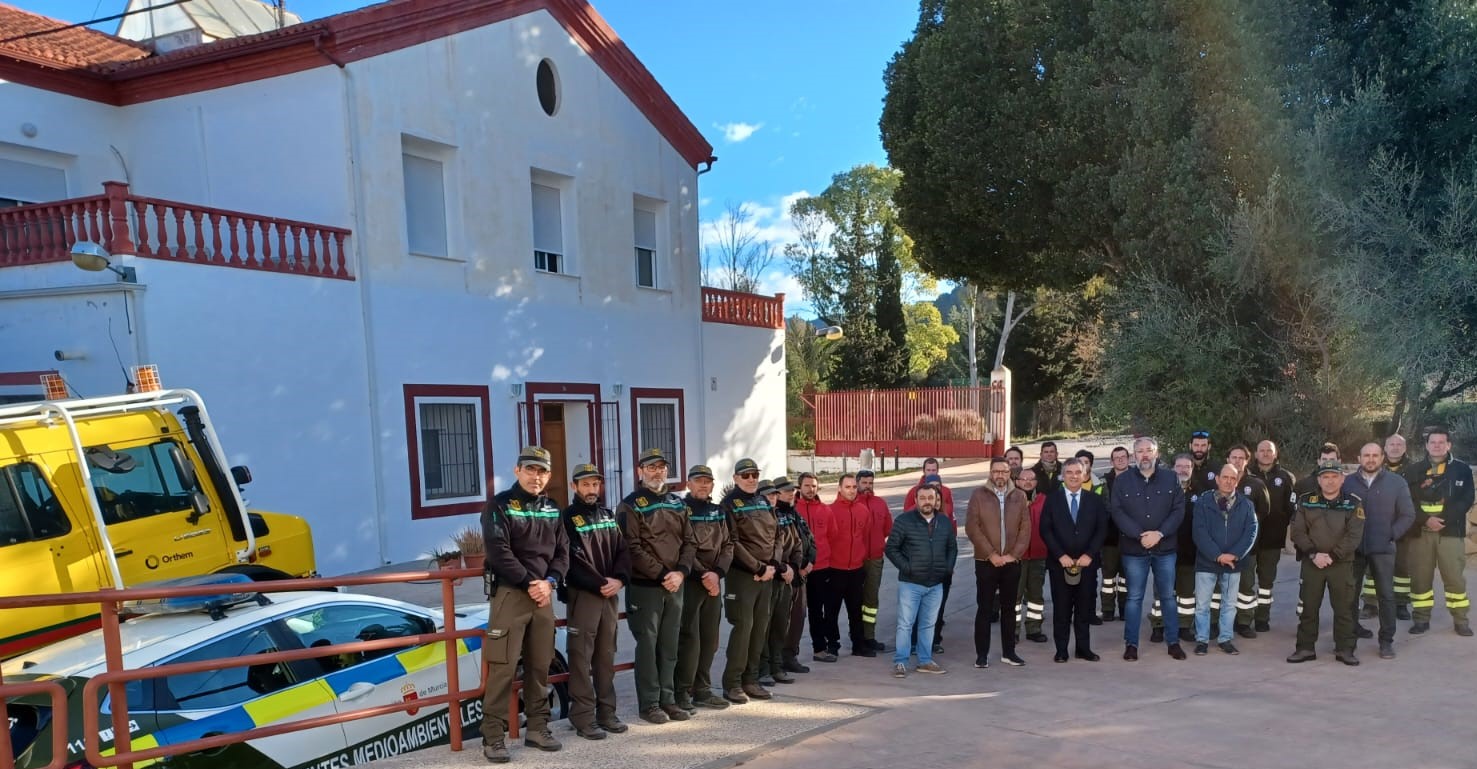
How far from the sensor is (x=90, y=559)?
259 inches

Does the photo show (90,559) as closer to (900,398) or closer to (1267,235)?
(1267,235)

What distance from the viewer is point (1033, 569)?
822cm

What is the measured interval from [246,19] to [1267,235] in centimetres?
1691

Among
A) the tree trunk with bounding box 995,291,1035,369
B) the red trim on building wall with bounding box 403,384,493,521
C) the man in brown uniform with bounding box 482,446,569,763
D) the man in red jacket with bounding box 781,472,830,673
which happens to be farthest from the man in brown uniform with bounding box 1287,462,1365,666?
the tree trunk with bounding box 995,291,1035,369

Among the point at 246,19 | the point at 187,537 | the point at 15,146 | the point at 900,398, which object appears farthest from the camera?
the point at 900,398

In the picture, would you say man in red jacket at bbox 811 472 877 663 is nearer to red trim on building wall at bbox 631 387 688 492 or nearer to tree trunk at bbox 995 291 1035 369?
red trim on building wall at bbox 631 387 688 492

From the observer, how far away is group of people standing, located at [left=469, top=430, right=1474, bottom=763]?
222 inches

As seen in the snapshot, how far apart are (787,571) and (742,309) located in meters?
13.0

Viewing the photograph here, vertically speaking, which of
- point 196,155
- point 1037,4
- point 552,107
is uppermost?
point 1037,4

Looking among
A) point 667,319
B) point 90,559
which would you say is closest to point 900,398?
point 667,319

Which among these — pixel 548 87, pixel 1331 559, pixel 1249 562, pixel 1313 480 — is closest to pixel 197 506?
pixel 1249 562

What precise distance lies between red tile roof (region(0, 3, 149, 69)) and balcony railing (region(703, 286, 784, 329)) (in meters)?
10.2

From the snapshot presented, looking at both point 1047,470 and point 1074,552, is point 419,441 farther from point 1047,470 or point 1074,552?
point 1074,552

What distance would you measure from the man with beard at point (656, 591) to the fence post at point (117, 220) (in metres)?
7.53
